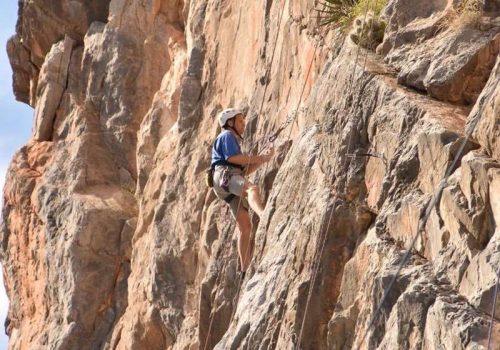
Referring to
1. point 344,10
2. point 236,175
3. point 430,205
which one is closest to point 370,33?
point 344,10

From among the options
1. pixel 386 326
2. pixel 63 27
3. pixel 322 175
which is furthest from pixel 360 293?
pixel 63 27

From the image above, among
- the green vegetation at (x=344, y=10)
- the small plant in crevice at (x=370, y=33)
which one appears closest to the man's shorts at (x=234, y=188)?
the green vegetation at (x=344, y=10)

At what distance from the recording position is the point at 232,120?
1382cm

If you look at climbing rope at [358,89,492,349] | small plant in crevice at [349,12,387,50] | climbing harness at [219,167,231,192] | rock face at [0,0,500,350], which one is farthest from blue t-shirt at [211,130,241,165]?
climbing rope at [358,89,492,349]

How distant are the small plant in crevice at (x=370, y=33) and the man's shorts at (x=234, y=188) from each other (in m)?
2.17

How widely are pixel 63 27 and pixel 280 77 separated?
381 inches

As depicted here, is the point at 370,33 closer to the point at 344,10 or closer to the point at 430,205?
the point at 344,10

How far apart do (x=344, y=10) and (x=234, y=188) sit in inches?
90.2

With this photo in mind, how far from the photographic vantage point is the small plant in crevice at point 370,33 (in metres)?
12.2

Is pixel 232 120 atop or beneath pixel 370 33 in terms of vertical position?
beneath

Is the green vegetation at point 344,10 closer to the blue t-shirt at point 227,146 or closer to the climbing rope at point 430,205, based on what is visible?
the blue t-shirt at point 227,146

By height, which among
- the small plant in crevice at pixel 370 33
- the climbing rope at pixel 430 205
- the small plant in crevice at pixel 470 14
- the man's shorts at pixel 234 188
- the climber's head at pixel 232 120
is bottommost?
the climbing rope at pixel 430 205

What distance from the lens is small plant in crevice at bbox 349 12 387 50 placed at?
12234mm

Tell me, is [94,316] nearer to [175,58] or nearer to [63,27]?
[175,58]
